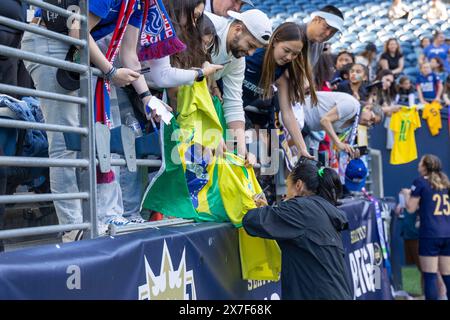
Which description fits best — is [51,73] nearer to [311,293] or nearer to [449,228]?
[311,293]

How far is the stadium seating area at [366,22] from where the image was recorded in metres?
16.3

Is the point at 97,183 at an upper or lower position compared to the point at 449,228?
upper

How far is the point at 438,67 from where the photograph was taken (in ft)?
44.0

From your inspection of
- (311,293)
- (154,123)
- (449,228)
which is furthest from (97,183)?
(449,228)

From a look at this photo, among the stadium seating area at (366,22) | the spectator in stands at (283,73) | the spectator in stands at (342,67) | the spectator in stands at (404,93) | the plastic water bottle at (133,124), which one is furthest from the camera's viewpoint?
the stadium seating area at (366,22)

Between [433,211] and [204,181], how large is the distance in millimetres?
5320

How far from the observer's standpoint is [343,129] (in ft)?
22.1

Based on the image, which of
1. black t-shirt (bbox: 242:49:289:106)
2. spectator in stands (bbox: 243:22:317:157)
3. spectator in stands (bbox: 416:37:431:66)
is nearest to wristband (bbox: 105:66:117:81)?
spectator in stands (bbox: 243:22:317:157)

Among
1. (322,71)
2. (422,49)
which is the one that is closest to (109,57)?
(322,71)

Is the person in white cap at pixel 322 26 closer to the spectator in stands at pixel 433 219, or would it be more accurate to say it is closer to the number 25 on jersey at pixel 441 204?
the spectator in stands at pixel 433 219

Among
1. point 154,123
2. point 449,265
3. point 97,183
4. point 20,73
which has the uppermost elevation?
point 20,73

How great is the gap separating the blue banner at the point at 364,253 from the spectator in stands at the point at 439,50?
7267 millimetres

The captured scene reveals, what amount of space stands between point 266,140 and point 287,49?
75 centimetres

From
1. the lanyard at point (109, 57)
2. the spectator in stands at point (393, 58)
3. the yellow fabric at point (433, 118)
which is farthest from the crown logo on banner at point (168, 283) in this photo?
the spectator in stands at point (393, 58)
